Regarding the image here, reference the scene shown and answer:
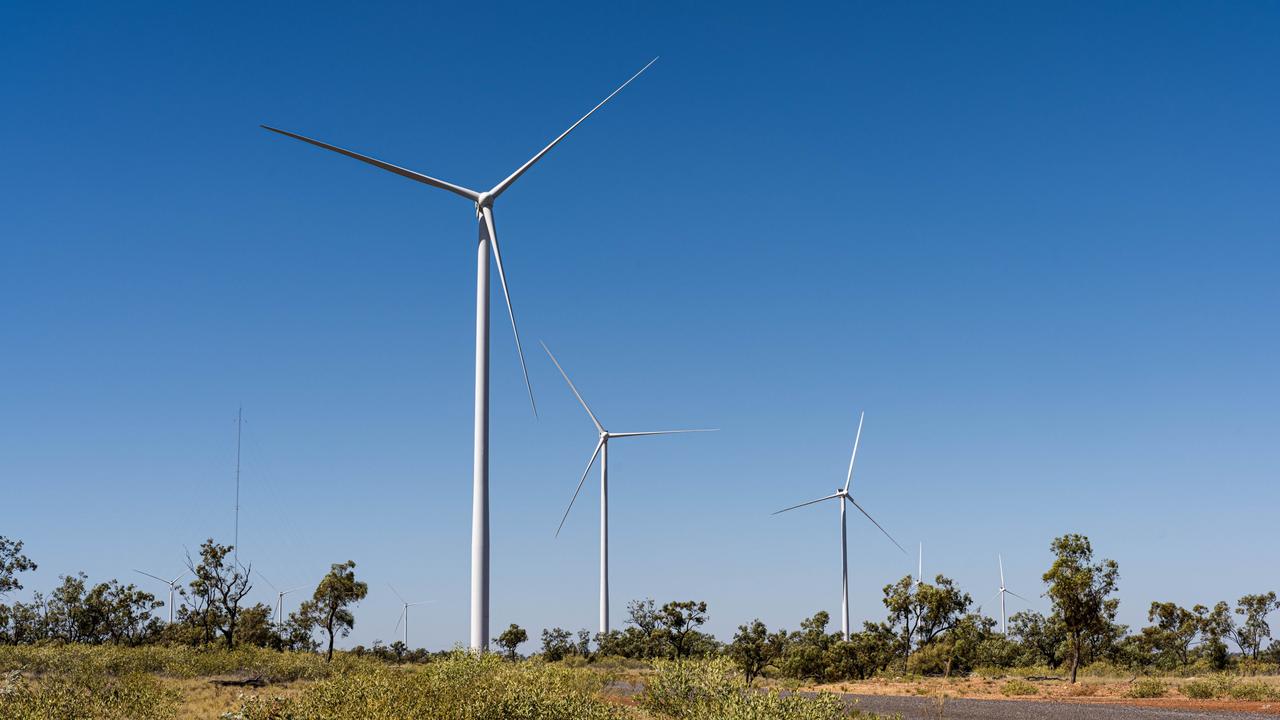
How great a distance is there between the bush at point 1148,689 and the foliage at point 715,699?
31749mm

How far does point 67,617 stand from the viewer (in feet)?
308

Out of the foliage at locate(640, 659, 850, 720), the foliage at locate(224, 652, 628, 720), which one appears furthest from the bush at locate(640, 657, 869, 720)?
the foliage at locate(224, 652, 628, 720)

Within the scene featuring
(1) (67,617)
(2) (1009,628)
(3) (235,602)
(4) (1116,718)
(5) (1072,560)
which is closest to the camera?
(4) (1116,718)

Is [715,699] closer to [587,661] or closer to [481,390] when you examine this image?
[481,390]

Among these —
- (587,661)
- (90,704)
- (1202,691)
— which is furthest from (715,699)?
(587,661)

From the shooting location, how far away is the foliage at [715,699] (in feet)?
66.0

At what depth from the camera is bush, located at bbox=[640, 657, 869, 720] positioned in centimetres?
2014

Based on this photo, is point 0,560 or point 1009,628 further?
point 1009,628

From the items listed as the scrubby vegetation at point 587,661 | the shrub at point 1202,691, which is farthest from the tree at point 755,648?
the shrub at point 1202,691

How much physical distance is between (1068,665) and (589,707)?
66392 mm

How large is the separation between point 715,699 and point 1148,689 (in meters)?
35.9

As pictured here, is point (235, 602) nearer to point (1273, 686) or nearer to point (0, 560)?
point (0, 560)

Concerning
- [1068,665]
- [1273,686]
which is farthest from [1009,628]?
[1273,686]

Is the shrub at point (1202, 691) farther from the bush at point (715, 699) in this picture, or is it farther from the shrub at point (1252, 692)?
the bush at point (715, 699)
